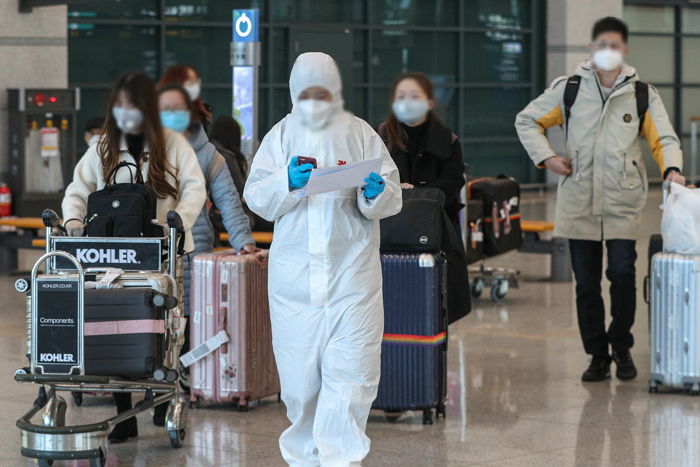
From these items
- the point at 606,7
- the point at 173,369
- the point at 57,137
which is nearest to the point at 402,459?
the point at 173,369

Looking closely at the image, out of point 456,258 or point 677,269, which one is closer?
point 456,258

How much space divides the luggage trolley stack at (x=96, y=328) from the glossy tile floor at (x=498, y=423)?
1.42ft

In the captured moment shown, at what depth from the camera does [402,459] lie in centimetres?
570

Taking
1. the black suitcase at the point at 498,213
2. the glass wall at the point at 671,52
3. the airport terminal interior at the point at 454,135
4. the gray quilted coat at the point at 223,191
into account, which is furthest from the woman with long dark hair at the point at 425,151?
the glass wall at the point at 671,52

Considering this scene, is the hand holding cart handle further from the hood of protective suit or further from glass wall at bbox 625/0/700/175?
glass wall at bbox 625/0/700/175

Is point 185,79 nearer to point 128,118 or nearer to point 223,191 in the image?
point 128,118

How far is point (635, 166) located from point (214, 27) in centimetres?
1335

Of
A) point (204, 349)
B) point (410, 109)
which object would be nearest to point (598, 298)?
point (410, 109)

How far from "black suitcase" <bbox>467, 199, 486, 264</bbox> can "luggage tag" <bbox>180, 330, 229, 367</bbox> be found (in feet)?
14.6

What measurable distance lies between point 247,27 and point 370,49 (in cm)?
1230

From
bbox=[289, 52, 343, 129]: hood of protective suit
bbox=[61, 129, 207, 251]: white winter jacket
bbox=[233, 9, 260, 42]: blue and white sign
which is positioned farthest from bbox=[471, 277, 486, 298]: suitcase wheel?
bbox=[289, 52, 343, 129]: hood of protective suit

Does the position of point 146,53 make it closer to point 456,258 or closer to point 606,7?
point 606,7

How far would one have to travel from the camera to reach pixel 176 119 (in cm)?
484

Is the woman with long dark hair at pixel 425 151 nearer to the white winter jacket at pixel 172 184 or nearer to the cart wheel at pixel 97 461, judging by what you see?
the white winter jacket at pixel 172 184
